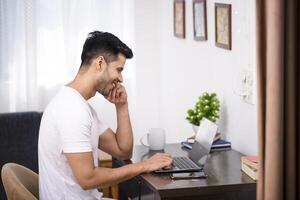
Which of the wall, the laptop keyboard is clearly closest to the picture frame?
the wall

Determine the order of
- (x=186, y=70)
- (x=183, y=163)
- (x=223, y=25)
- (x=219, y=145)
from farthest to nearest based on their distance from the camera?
(x=186, y=70)
(x=223, y=25)
(x=219, y=145)
(x=183, y=163)

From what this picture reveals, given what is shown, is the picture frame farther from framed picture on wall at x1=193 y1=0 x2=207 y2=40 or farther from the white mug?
the white mug

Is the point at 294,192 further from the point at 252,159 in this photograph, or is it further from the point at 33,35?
the point at 33,35

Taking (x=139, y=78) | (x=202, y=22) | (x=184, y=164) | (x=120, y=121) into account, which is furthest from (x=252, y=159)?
(x=139, y=78)

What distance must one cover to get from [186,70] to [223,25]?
0.69 meters

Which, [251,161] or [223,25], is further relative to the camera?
→ [223,25]

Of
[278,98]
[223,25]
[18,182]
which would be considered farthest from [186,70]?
[278,98]

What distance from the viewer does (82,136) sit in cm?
207

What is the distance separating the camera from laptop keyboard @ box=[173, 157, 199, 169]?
2318 millimetres

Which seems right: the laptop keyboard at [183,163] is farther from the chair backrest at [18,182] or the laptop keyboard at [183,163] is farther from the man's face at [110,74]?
the chair backrest at [18,182]

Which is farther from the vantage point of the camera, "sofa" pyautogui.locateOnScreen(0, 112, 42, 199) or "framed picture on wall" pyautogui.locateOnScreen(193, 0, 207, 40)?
"sofa" pyautogui.locateOnScreen(0, 112, 42, 199)

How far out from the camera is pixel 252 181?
217 centimetres

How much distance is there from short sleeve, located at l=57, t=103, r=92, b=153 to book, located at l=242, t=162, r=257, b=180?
613mm

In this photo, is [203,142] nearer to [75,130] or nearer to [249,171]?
[249,171]
